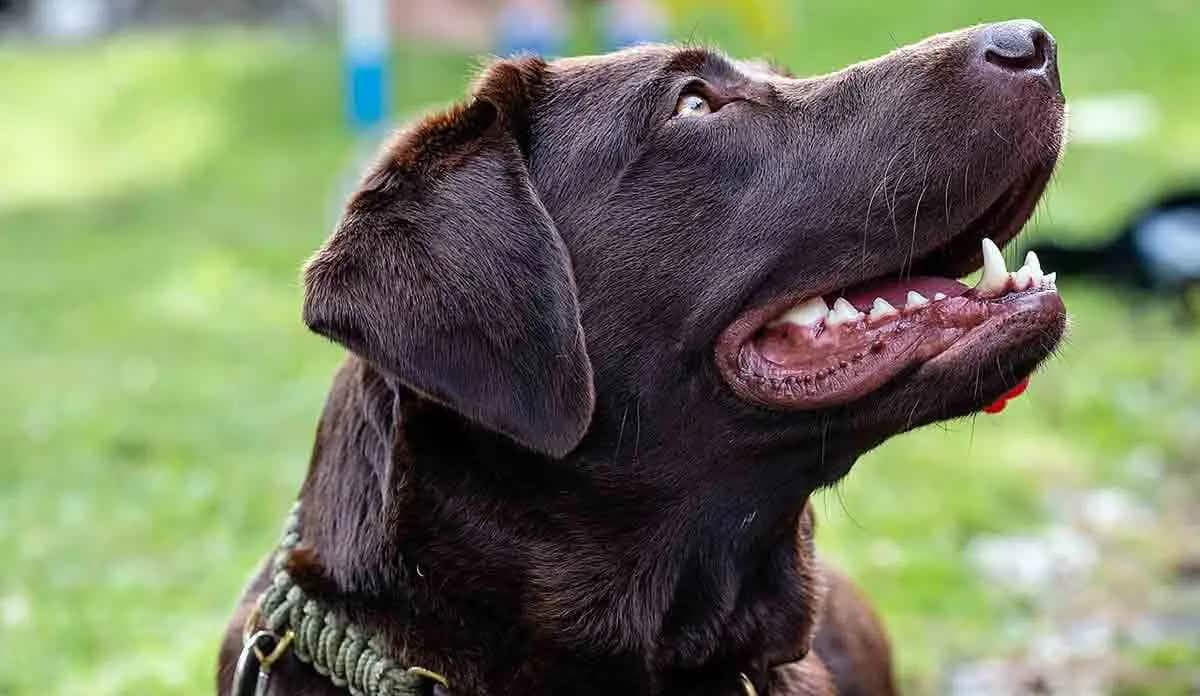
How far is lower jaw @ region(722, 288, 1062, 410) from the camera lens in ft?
8.54

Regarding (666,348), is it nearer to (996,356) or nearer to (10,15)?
(996,356)

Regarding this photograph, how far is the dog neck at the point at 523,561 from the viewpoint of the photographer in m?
2.72

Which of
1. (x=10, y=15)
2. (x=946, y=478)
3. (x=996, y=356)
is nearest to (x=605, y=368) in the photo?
(x=996, y=356)

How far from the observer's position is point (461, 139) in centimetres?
279

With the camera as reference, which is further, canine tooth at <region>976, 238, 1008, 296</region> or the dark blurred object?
the dark blurred object

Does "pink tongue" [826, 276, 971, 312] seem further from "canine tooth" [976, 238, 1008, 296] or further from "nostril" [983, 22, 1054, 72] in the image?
"nostril" [983, 22, 1054, 72]

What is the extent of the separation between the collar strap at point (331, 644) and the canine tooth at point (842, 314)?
2.83 feet

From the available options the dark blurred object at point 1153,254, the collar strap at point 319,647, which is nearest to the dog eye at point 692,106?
the collar strap at point 319,647

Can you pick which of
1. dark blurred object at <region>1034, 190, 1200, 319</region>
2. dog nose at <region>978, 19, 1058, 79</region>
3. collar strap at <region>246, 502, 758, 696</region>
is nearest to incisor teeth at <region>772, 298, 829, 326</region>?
dog nose at <region>978, 19, 1058, 79</region>

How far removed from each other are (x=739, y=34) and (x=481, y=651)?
12.8 m

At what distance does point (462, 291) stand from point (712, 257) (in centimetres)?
44

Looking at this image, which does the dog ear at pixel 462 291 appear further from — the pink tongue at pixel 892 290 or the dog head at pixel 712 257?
the pink tongue at pixel 892 290

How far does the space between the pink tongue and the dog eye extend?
0.41 m

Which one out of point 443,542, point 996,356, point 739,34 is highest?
point 996,356
